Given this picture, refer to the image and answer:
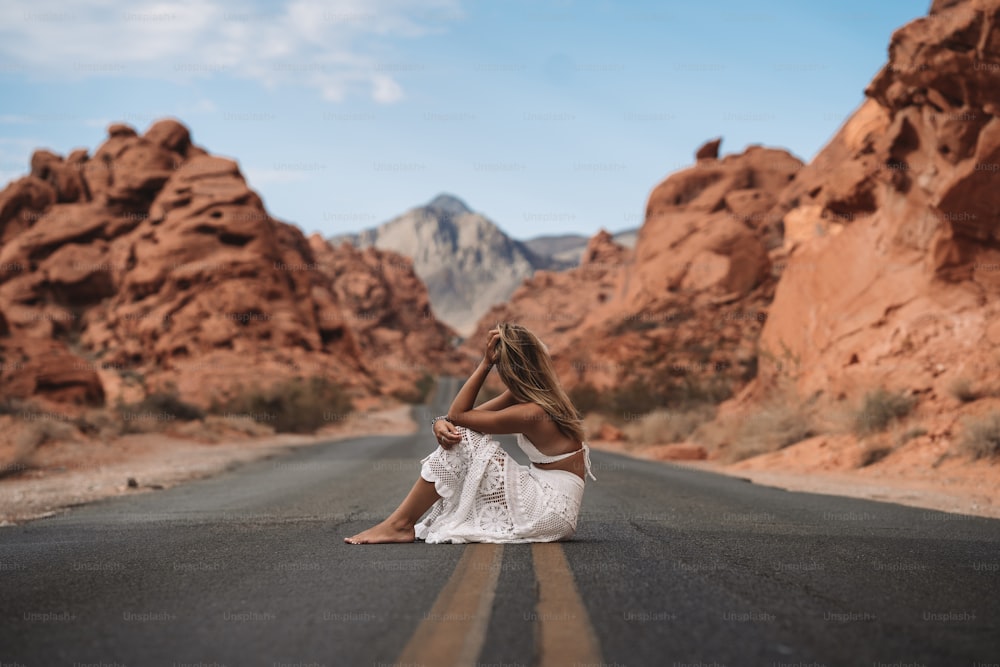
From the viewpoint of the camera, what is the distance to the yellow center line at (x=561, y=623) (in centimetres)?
308

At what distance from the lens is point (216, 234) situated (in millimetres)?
56219

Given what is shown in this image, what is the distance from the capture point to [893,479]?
14500mm

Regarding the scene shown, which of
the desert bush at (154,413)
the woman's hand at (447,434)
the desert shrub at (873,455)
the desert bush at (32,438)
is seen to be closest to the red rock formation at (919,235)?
the desert shrub at (873,455)

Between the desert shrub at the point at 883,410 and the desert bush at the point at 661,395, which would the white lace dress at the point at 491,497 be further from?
the desert bush at the point at 661,395

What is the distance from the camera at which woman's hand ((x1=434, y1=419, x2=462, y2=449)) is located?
588 centimetres

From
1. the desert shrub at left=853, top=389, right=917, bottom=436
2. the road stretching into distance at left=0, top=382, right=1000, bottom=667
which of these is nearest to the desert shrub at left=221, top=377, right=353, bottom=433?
the desert shrub at left=853, top=389, right=917, bottom=436

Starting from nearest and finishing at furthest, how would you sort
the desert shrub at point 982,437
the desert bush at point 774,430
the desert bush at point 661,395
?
the desert shrub at point 982,437
the desert bush at point 774,430
the desert bush at point 661,395

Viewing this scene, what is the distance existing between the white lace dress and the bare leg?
0.12 meters

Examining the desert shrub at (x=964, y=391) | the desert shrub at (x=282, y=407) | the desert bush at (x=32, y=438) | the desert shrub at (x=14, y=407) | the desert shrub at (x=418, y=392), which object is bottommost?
the desert shrub at (x=418, y=392)

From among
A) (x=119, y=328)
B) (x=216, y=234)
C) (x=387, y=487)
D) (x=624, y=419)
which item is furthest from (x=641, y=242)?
(x=387, y=487)

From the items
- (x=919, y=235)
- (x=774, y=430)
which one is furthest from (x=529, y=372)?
(x=919, y=235)

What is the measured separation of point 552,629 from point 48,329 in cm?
6170

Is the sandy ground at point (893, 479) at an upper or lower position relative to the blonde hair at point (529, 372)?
lower

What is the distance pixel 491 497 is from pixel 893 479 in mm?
11001
